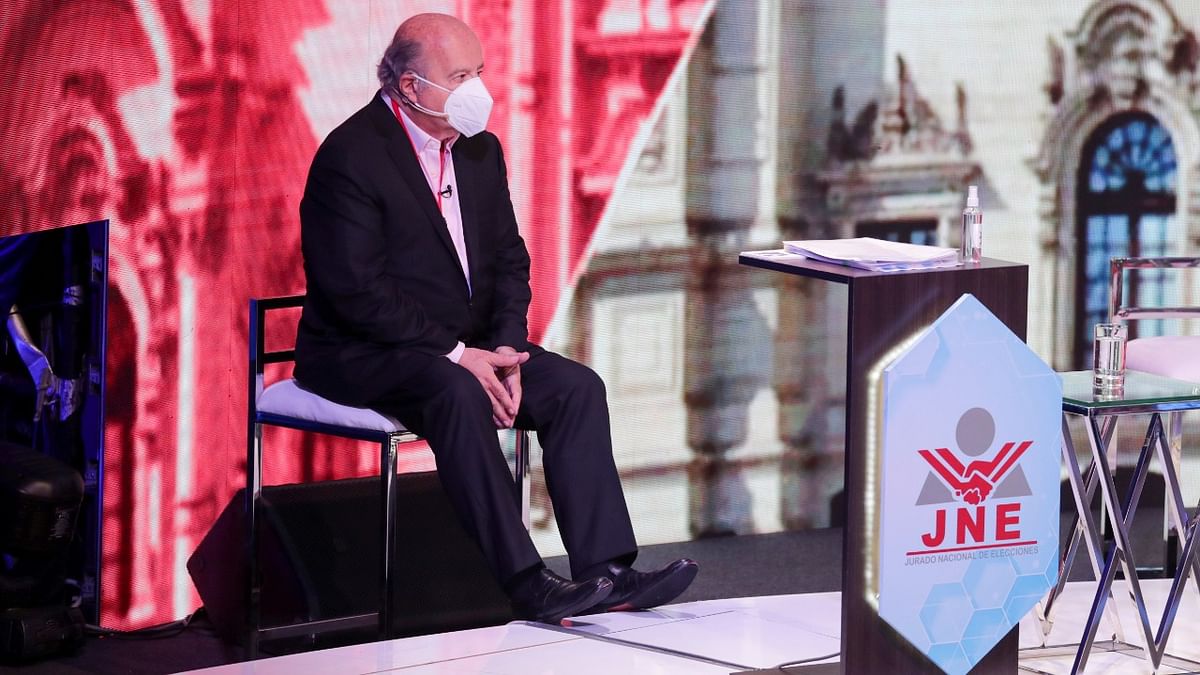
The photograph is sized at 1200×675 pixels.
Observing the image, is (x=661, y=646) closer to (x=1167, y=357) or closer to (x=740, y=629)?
(x=740, y=629)

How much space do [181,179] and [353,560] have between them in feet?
3.21

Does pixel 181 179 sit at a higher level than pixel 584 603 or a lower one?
higher

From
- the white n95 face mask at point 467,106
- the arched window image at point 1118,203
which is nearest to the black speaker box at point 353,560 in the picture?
the white n95 face mask at point 467,106

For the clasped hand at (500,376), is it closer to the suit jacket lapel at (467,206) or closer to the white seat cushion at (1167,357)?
the suit jacket lapel at (467,206)

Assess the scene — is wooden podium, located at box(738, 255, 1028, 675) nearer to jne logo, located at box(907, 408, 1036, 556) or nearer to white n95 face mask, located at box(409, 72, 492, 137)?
jne logo, located at box(907, 408, 1036, 556)

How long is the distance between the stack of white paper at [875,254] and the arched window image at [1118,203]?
7.99ft

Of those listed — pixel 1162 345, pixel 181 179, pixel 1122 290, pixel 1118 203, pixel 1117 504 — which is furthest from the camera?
pixel 1118 203

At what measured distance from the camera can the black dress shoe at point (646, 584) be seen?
348cm

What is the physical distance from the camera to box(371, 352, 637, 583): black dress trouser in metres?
3.45

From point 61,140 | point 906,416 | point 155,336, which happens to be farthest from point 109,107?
point 906,416

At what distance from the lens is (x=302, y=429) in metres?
3.83

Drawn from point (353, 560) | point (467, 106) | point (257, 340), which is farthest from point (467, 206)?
point (353, 560)

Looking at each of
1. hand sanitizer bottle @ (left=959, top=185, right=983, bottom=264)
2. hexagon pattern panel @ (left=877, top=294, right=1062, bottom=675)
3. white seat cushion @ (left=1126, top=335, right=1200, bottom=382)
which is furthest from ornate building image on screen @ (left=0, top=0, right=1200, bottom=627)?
hexagon pattern panel @ (left=877, top=294, right=1062, bottom=675)

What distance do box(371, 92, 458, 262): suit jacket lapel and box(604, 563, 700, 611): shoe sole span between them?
2.85 ft
